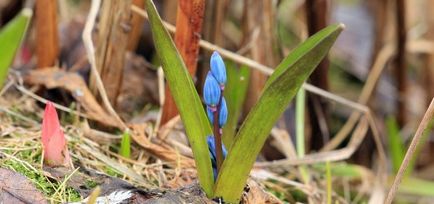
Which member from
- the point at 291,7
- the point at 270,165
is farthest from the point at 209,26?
the point at 291,7

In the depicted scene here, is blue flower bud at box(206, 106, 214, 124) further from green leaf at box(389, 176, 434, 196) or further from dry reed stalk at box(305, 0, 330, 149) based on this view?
green leaf at box(389, 176, 434, 196)

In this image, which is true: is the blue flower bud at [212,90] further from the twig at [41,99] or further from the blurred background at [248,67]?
the twig at [41,99]

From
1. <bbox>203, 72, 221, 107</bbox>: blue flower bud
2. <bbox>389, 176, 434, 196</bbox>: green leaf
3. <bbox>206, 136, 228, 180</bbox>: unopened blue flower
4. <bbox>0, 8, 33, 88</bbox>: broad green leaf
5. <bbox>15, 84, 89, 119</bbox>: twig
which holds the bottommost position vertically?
<bbox>389, 176, 434, 196</bbox>: green leaf

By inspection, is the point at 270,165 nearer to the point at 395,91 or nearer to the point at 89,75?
the point at 89,75

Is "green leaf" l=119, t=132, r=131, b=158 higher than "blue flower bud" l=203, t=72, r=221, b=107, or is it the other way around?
"blue flower bud" l=203, t=72, r=221, b=107

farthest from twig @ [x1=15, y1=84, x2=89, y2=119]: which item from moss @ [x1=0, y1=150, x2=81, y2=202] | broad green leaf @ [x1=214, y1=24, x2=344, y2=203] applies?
broad green leaf @ [x1=214, y1=24, x2=344, y2=203]

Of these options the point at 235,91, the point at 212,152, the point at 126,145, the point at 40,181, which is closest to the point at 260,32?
the point at 235,91

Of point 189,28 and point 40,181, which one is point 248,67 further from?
point 40,181
